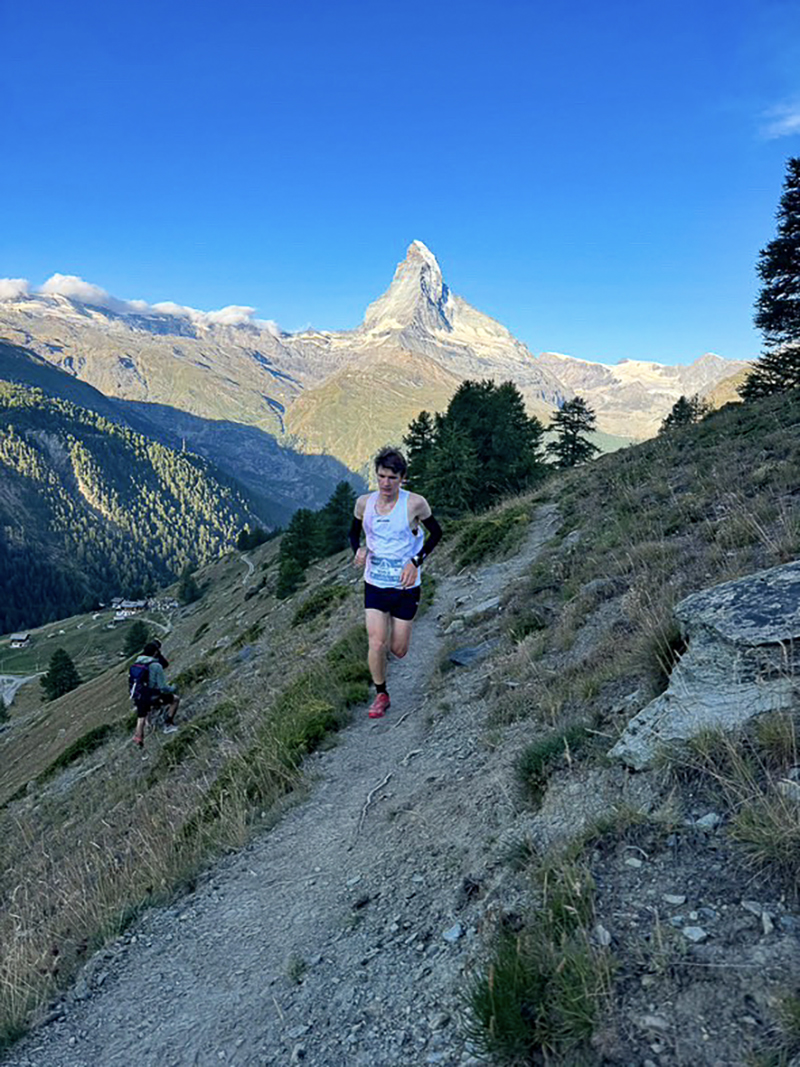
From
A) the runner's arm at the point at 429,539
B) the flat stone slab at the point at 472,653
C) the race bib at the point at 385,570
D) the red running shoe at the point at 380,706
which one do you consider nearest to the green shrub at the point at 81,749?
the red running shoe at the point at 380,706

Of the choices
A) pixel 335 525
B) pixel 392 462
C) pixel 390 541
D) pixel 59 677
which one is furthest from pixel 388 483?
pixel 59 677

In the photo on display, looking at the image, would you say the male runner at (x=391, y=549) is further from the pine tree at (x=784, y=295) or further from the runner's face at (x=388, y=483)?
the pine tree at (x=784, y=295)

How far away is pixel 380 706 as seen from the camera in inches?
350

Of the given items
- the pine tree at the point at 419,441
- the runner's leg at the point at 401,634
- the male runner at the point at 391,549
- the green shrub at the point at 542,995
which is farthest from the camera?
the pine tree at the point at 419,441

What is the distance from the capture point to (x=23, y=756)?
3797cm

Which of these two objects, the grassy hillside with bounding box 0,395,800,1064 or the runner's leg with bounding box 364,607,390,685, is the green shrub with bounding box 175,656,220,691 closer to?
the grassy hillside with bounding box 0,395,800,1064

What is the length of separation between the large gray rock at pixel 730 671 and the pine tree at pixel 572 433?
51.6 metres

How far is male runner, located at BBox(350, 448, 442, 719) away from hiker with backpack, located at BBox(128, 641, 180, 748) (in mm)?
11681

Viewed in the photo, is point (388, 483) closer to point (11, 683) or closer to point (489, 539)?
point (489, 539)

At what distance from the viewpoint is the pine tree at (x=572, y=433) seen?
5478 centimetres

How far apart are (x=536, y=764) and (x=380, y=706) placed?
4.21m

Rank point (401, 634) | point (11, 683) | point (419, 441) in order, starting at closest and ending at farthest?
point (401, 634) → point (419, 441) → point (11, 683)

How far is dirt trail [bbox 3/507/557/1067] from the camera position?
3.53 metres

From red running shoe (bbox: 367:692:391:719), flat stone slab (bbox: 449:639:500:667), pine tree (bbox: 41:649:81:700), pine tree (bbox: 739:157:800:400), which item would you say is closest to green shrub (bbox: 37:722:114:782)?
red running shoe (bbox: 367:692:391:719)
